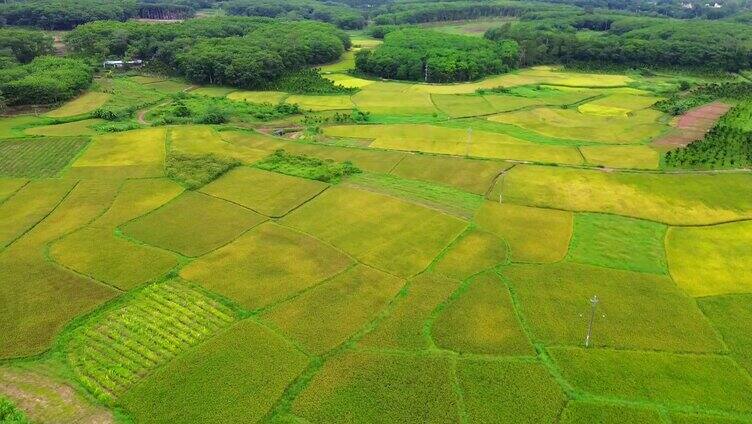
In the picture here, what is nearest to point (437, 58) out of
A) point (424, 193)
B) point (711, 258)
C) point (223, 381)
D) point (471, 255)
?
point (424, 193)

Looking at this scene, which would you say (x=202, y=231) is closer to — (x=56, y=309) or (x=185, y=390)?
(x=56, y=309)

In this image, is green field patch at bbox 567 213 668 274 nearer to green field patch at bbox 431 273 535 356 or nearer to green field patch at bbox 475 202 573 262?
green field patch at bbox 475 202 573 262

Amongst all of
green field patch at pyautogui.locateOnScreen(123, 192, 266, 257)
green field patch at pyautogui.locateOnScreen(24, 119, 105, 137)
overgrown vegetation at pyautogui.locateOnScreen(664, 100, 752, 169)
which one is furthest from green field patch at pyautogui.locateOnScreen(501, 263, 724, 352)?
green field patch at pyautogui.locateOnScreen(24, 119, 105, 137)

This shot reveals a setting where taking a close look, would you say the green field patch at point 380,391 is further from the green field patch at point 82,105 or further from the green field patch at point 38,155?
the green field patch at point 82,105

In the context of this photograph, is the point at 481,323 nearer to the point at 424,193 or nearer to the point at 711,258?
the point at 711,258

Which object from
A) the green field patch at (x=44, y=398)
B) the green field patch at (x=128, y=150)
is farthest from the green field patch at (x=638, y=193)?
the green field patch at (x=128, y=150)

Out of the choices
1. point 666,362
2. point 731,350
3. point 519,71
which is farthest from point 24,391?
point 519,71
